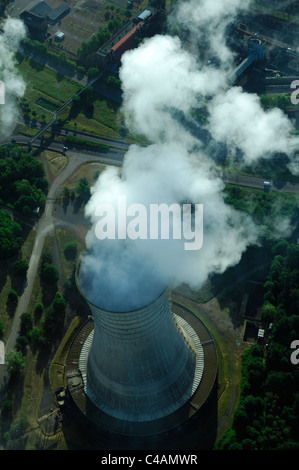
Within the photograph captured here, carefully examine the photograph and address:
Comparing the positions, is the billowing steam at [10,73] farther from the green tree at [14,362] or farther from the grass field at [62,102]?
the green tree at [14,362]

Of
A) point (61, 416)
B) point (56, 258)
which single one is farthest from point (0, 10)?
point (61, 416)

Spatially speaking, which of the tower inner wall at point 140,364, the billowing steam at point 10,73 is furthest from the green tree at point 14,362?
the billowing steam at point 10,73

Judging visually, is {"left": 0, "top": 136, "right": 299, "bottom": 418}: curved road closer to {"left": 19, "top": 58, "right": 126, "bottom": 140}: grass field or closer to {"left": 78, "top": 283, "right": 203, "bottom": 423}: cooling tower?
{"left": 19, "top": 58, "right": 126, "bottom": 140}: grass field

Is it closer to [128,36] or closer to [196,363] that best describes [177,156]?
[196,363]

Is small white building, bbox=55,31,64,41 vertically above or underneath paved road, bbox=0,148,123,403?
above

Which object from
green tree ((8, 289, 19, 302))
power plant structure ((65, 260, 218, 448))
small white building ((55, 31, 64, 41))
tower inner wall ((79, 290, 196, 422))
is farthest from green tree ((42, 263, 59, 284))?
small white building ((55, 31, 64, 41))

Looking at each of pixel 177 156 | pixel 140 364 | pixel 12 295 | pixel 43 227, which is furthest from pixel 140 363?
pixel 43 227

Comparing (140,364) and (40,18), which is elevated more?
(40,18)
